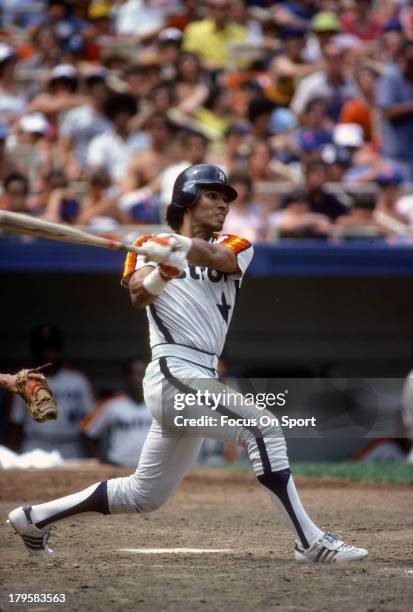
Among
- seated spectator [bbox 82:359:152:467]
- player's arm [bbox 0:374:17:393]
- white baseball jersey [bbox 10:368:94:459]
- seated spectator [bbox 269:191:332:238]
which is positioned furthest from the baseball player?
seated spectator [bbox 269:191:332:238]

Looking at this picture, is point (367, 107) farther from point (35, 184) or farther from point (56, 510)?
point (56, 510)

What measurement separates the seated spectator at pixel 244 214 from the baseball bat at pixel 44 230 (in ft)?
15.4

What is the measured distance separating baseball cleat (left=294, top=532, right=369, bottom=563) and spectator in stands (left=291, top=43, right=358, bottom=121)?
735 cm

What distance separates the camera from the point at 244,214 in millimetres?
9305

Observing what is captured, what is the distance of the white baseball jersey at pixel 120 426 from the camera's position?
898 centimetres

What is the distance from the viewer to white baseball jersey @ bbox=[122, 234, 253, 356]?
4645 millimetres

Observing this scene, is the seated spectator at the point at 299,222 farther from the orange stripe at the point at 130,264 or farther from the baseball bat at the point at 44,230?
the baseball bat at the point at 44,230

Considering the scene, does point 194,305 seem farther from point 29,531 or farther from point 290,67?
point 290,67

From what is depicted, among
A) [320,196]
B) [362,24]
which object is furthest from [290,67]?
[320,196]

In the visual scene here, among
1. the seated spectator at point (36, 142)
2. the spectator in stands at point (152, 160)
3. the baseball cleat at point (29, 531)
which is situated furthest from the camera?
the seated spectator at point (36, 142)

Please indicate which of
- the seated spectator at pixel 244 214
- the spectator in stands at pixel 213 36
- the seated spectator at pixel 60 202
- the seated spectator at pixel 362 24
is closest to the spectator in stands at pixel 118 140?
the seated spectator at pixel 60 202

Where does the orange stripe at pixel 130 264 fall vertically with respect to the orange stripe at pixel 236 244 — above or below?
below

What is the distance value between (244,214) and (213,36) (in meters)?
3.71

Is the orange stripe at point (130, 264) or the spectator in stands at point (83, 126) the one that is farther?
the spectator in stands at point (83, 126)
